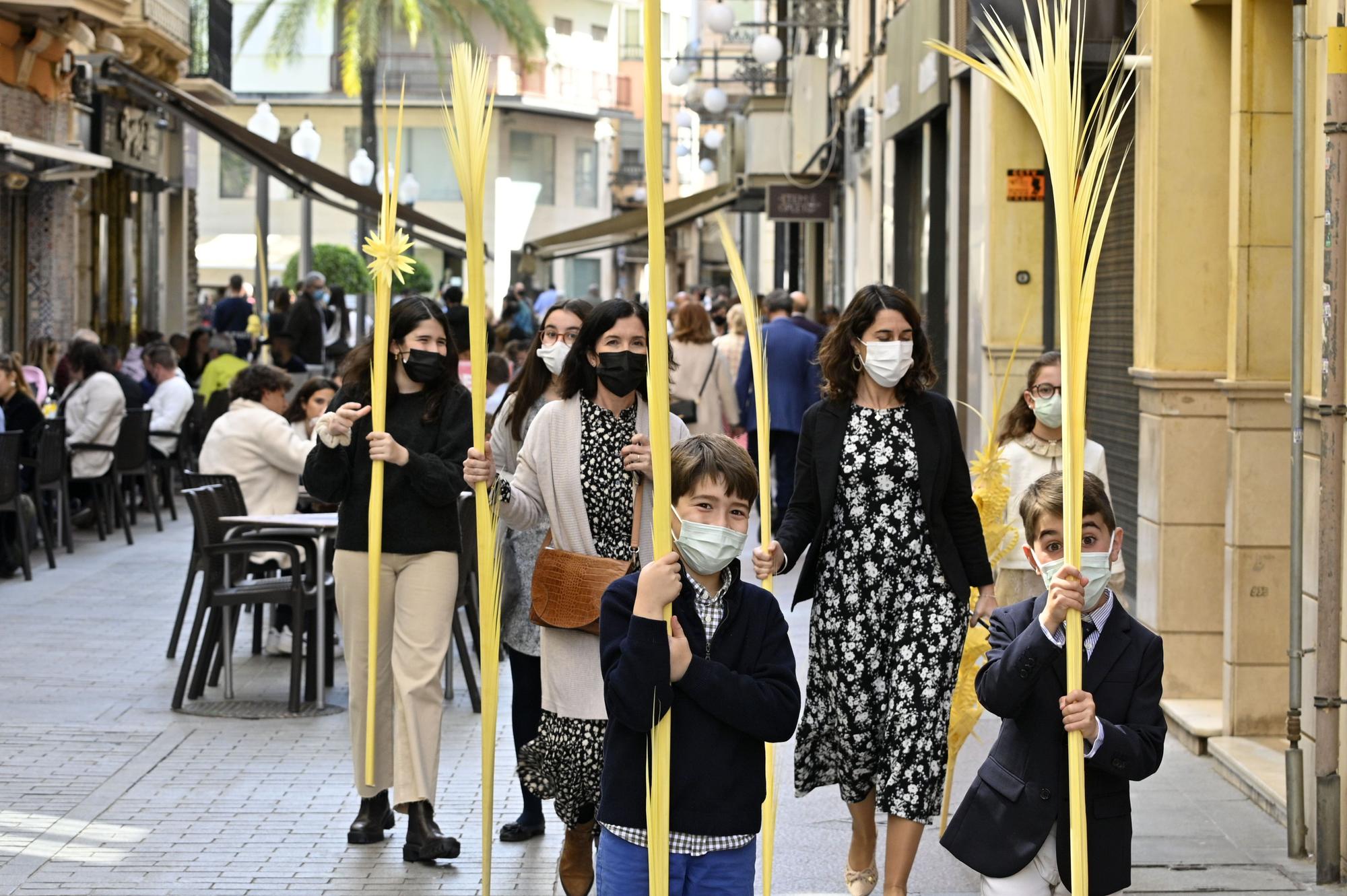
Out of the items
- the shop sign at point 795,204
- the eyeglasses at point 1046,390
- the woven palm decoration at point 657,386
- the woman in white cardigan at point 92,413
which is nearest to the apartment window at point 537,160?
the shop sign at point 795,204

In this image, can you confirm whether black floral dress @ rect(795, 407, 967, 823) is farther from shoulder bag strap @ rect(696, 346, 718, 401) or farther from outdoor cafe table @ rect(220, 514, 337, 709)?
shoulder bag strap @ rect(696, 346, 718, 401)

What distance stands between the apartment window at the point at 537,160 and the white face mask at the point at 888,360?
2292 inches

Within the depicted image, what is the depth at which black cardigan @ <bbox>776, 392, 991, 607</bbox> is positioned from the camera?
590cm

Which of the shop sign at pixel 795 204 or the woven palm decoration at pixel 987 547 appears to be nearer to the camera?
the woven palm decoration at pixel 987 547

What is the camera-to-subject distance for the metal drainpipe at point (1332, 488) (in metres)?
6.21

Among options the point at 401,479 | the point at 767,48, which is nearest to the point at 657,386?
the point at 401,479

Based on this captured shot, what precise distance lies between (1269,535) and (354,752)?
12.2 ft

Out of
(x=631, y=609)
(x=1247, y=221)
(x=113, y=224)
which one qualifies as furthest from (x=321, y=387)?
(x=113, y=224)

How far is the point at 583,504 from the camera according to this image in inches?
231

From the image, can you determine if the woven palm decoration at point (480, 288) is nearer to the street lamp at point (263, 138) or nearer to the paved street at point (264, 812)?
the paved street at point (264, 812)

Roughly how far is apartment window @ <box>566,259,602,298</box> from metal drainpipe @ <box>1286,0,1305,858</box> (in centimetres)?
6279

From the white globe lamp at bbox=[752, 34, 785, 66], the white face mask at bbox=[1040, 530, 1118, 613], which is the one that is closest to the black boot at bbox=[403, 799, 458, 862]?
the white face mask at bbox=[1040, 530, 1118, 613]

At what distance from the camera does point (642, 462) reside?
5613 millimetres

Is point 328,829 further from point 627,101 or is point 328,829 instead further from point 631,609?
point 627,101
